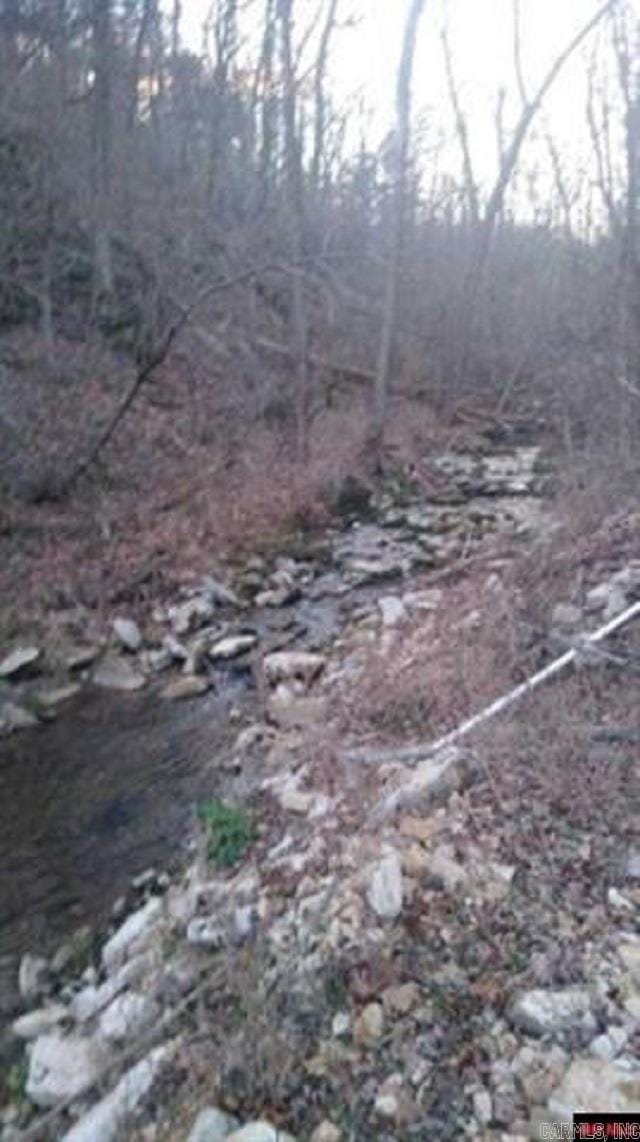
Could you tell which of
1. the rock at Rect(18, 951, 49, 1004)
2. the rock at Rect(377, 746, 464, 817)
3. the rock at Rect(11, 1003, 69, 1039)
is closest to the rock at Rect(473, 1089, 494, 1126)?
the rock at Rect(377, 746, 464, 817)

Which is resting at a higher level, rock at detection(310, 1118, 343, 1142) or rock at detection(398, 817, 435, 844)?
rock at detection(398, 817, 435, 844)

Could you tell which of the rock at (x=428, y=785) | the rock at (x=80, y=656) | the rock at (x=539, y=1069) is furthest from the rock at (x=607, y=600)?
the rock at (x=80, y=656)

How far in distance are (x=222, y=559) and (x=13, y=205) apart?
5.19 metres

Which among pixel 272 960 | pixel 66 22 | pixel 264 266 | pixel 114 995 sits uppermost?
pixel 66 22

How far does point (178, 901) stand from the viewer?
15.1 feet

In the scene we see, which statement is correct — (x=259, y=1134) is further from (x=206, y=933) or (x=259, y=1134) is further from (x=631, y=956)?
(x=631, y=956)

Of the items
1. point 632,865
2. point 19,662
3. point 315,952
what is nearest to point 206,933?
point 315,952

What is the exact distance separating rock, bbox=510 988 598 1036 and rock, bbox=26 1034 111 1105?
1648 mm

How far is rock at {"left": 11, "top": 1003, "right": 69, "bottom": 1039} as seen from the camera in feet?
13.1

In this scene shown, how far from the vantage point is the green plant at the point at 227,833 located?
488 centimetres

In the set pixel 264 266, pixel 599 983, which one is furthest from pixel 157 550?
pixel 599 983

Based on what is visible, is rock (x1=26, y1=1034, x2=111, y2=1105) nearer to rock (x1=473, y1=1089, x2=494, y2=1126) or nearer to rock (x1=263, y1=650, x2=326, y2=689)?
rock (x1=473, y1=1089, x2=494, y2=1126)

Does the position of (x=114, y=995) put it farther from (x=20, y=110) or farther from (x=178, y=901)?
(x=20, y=110)

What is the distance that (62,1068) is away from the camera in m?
3.67
